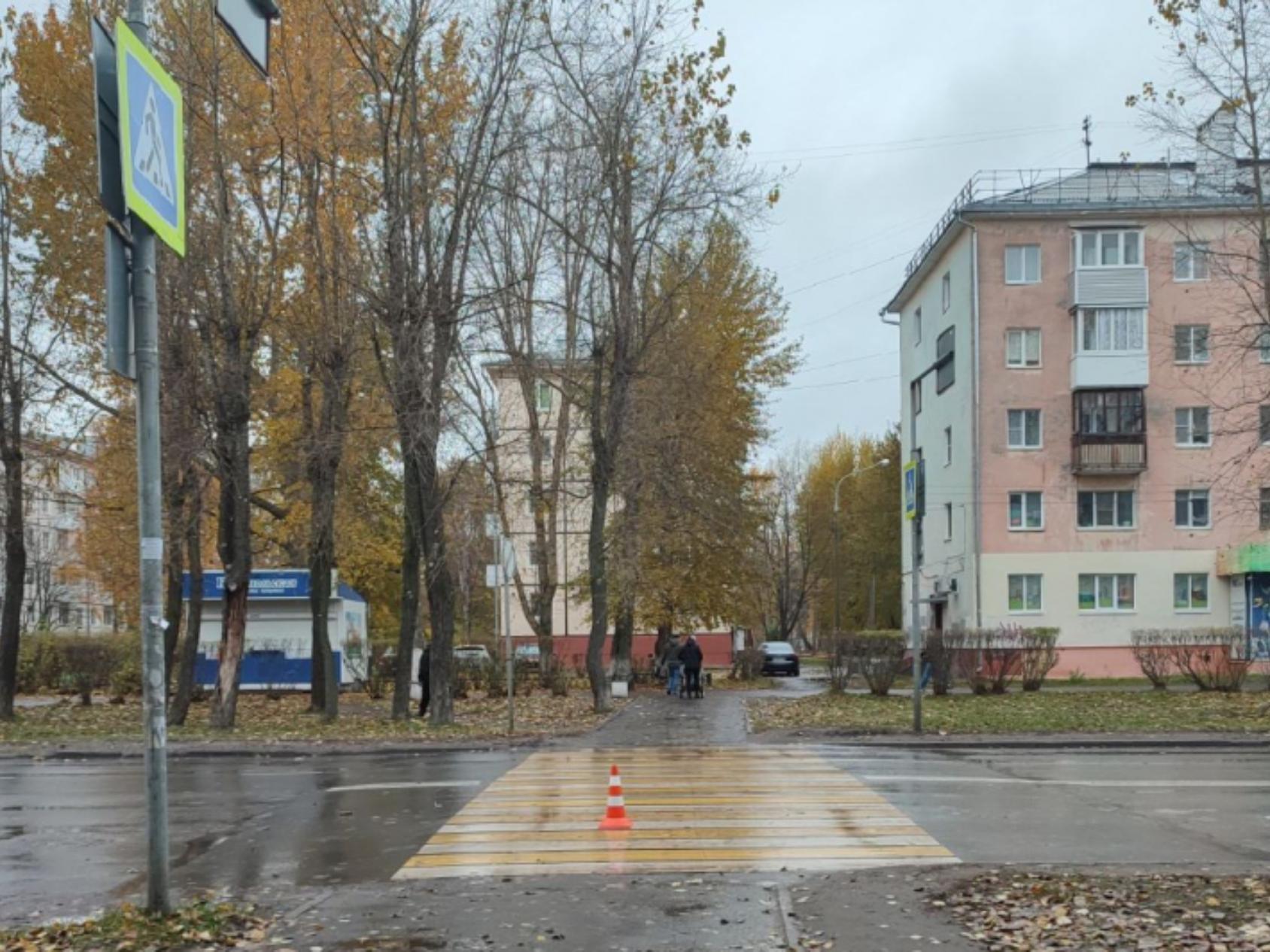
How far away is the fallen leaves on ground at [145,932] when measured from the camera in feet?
22.6

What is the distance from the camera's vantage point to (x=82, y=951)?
6785 millimetres

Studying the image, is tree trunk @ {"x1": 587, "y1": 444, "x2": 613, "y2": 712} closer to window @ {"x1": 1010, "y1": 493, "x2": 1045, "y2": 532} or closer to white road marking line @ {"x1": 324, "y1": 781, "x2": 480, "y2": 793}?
white road marking line @ {"x1": 324, "y1": 781, "x2": 480, "y2": 793}

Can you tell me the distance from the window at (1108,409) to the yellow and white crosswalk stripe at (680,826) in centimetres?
3106

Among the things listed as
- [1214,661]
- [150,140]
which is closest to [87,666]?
[1214,661]

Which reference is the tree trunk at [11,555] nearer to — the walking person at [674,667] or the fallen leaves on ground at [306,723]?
the fallen leaves on ground at [306,723]

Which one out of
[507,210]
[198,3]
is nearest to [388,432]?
[507,210]

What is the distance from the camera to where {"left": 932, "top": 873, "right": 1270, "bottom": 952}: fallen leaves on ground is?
680 cm

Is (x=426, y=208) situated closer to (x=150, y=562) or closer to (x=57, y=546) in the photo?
(x=150, y=562)

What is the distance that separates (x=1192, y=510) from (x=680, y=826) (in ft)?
124

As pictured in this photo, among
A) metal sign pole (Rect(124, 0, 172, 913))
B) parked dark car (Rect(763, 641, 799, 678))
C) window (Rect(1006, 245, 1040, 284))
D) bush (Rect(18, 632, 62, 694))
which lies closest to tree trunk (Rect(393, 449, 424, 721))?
metal sign pole (Rect(124, 0, 172, 913))

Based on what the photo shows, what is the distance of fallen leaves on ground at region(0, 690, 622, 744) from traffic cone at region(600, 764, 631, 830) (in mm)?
10381

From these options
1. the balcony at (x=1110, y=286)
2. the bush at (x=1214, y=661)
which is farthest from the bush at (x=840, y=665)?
the balcony at (x=1110, y=286)

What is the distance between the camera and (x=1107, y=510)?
4391 cm

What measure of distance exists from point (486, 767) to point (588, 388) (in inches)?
634
